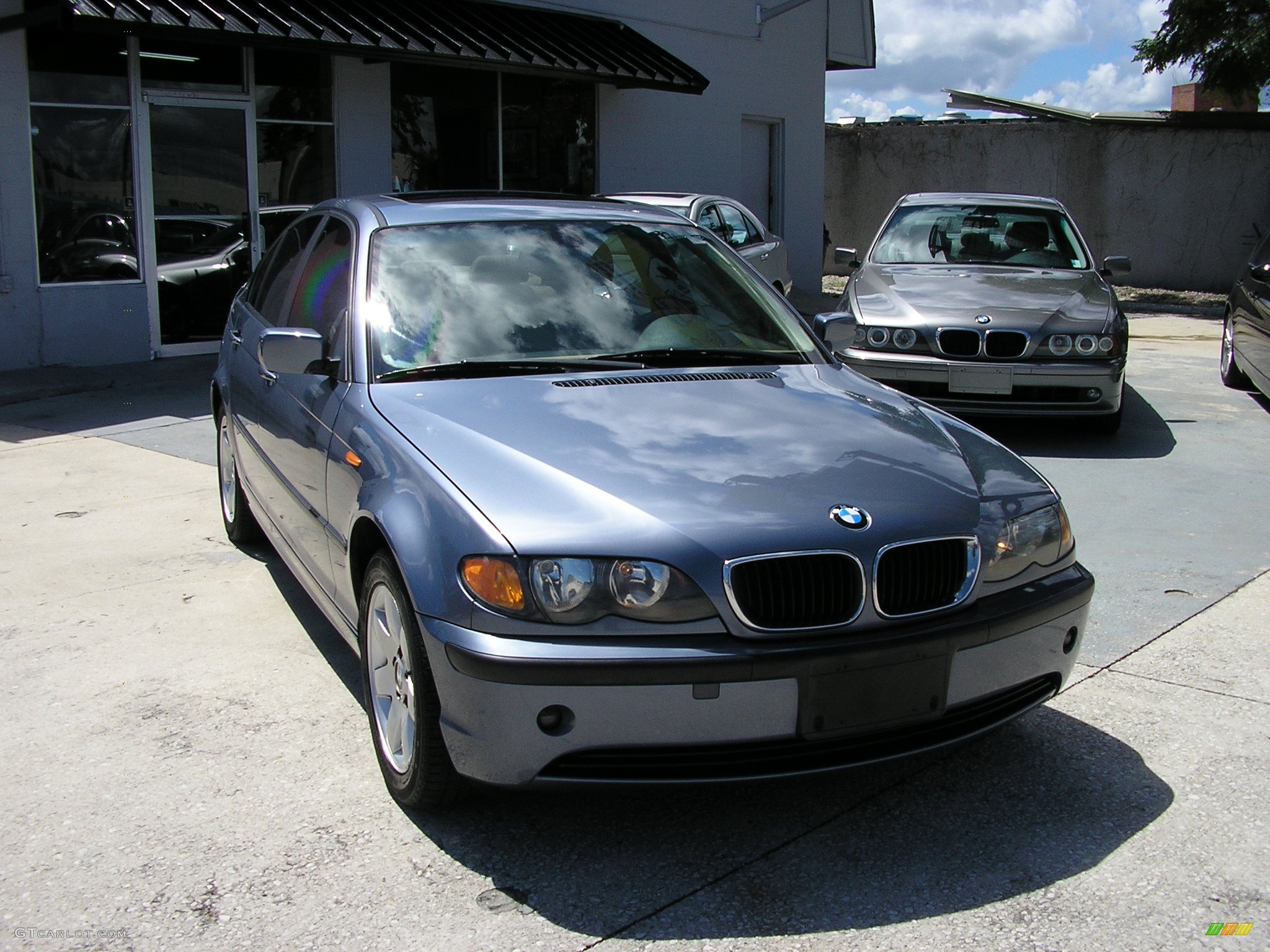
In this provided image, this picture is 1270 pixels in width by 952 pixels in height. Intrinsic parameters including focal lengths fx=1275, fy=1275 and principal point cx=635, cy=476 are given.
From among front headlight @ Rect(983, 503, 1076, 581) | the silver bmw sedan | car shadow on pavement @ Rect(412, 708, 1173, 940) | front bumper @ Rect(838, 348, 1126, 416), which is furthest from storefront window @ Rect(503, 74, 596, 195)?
car shadow on pavement @ Rect(412, 708, 1173, 940)

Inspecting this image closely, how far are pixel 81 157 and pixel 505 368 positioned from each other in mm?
9014

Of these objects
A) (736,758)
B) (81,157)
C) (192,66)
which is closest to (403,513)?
(736,758)

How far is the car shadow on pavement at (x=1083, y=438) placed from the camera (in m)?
8.12

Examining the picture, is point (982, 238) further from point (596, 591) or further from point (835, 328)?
point (596, 591)

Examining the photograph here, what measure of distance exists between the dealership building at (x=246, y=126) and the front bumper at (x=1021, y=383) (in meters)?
6.45

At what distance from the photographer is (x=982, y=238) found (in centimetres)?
980

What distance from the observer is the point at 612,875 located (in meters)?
3.04

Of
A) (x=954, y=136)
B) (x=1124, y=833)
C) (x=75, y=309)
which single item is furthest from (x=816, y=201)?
(x=1124, y=833)

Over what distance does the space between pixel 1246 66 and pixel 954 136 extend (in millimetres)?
5206

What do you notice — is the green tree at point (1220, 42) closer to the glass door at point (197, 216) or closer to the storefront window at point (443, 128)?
the storefront window at point (443, 128)

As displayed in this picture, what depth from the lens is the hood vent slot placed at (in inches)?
150

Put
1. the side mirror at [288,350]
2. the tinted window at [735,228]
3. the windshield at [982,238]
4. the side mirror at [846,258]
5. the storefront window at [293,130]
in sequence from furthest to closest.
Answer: the tinted window at [735,228] → the storefront window at [293,130] → the side mirror at [846,258] → the windshield at [982,238] → the side mirror at [288,350]

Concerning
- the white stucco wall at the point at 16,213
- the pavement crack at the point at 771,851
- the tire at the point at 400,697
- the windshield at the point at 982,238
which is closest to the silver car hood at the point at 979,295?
the windshield at the point at 982,238

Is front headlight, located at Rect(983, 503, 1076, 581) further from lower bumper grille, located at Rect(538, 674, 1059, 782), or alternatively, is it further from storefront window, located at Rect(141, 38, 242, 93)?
storefront window, located at Rect(141, 38, 242, 93)
